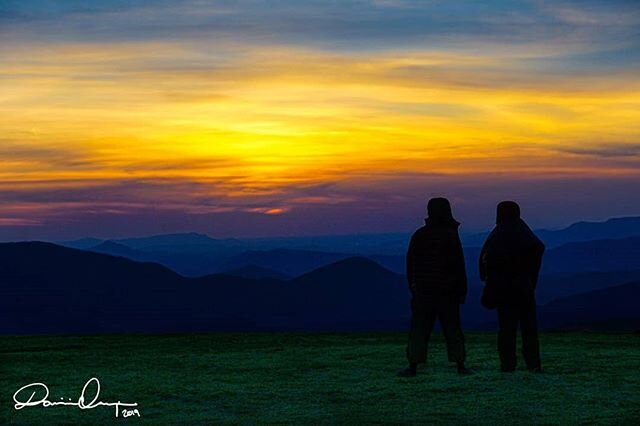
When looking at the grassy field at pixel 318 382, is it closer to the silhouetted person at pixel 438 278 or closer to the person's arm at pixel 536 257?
the silhouetted person at pixel 438 278

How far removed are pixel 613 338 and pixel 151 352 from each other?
11.4 meters

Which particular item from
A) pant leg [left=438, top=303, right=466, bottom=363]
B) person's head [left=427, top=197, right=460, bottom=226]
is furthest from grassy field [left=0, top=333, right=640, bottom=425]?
person's head [left=427, top=197, right=460, bottom=226]

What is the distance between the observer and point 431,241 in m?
18.8

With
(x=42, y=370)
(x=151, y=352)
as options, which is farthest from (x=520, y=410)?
(x=151, y=352)

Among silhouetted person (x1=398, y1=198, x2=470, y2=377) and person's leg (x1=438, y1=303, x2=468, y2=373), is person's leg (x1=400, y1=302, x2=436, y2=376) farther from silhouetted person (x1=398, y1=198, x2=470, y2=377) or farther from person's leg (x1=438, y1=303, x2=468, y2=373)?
person's leg (x1=438, y1=303, x2=468, y2=373)

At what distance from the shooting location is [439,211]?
18.8m

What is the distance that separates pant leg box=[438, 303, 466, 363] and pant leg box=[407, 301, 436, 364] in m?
0.24

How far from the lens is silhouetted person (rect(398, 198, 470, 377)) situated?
18.6 metres

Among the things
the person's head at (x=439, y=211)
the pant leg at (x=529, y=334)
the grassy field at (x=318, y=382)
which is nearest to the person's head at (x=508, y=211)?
the person's head at (x=439, y=211)

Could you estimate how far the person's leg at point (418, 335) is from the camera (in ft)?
60.4

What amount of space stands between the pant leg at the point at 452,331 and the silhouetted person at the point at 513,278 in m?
0.62

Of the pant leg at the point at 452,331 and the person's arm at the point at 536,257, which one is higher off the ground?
the person's arm at the point at 536,257
